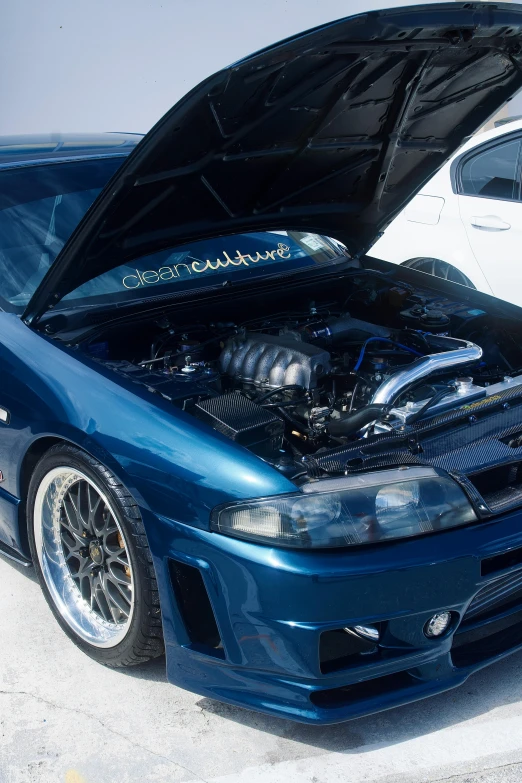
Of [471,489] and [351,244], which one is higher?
[351,244]

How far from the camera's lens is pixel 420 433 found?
238 cm

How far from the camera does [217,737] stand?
227 cm

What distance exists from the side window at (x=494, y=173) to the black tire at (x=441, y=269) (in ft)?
1.41

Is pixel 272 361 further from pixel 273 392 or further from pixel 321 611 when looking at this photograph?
pixel 321 611

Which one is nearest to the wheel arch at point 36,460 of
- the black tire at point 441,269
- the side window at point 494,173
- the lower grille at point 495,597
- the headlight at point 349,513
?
the headlight at point 349,513

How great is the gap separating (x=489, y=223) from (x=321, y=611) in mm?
3353

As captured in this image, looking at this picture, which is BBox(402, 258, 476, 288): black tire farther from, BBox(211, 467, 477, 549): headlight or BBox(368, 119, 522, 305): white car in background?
BBox(211, 467, 477, 549): headlight

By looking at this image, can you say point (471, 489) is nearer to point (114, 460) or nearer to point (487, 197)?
point (114, 460)

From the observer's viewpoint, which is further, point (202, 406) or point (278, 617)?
point (202, 406)

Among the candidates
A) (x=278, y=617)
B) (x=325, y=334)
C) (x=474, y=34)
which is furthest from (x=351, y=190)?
(x=278, y=617)

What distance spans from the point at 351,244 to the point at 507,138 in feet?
5.26

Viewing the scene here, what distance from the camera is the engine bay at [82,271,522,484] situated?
96.5 inches

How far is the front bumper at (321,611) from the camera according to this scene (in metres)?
2.00

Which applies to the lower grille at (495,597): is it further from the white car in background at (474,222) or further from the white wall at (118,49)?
the white wall at (118,49)
